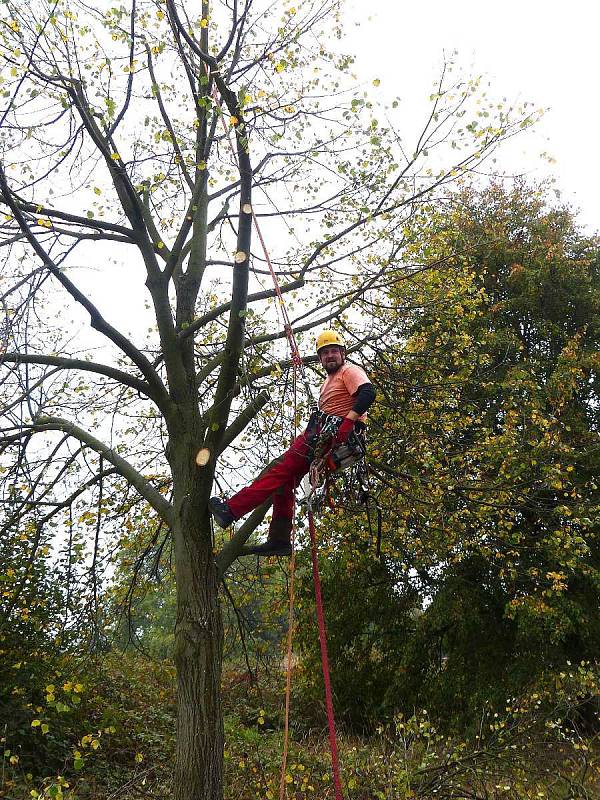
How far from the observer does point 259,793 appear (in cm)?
787

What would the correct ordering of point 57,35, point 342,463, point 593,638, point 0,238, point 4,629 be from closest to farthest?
point 342,463, point 57,35, point 0,238, point 4,629, point 593,638

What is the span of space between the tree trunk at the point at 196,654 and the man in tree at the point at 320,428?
516mm

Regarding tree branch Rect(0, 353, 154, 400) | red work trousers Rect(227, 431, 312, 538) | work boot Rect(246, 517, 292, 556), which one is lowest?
work boot Rect(246, 517, 292, 556)

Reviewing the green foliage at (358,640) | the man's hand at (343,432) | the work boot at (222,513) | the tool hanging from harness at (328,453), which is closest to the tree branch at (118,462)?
the work boot at (222,513)

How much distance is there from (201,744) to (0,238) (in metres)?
4.85

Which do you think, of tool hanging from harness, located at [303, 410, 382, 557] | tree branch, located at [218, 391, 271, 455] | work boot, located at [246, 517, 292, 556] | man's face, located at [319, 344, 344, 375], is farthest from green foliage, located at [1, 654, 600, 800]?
man's face, located at [319, 344, 344, 375]

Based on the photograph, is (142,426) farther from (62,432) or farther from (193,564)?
(193,564)

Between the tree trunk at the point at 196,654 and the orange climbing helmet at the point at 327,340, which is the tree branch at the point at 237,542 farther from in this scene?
the orange climbing helmet at the point at 327,340

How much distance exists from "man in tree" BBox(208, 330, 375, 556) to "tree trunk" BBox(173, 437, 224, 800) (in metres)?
0.52

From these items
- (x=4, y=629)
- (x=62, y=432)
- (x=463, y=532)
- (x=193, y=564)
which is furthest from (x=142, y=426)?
(x=463, y=532)

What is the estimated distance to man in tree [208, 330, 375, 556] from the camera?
512cm

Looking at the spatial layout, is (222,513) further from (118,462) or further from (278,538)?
(118,462)

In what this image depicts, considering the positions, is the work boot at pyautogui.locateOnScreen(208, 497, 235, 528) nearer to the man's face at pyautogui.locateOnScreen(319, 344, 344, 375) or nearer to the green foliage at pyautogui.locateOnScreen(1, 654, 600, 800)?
the man's face at pyautogui.locateOnScreen(319, 344, 344, 375)

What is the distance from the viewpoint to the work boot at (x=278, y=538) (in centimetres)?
595
